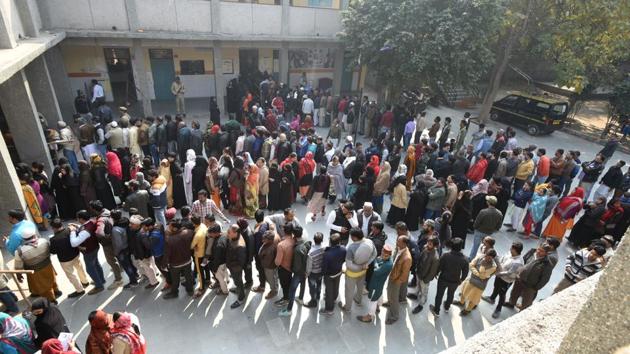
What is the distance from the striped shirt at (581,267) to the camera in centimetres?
521

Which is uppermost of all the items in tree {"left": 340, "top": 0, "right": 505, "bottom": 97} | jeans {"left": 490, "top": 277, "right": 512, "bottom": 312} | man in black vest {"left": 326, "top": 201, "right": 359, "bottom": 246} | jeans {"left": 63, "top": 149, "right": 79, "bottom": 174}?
tree {"left": 340, "top": 0, "right": 505, "bottom": 97}

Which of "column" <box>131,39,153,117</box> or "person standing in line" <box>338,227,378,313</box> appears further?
"column" <box>131,39,153,117</box>

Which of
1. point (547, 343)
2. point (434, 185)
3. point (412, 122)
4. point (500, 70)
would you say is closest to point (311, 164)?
point (434, 185)

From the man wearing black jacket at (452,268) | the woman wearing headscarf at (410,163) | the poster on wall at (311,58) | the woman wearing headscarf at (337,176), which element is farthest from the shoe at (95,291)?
the poster on wall at (311,58)

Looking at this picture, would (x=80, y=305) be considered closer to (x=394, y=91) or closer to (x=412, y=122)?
(x=412, y=122)

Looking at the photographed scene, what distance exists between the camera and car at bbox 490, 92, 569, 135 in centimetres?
1581

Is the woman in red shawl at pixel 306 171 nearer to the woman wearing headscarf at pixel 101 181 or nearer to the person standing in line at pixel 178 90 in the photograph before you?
the woman wearing headscarf at pixel 101 181

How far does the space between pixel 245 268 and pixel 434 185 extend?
432 cm

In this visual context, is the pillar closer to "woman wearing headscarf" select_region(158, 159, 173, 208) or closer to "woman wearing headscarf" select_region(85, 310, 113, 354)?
"woman wearing headscarf" select_region(158, 159, 173, 208)

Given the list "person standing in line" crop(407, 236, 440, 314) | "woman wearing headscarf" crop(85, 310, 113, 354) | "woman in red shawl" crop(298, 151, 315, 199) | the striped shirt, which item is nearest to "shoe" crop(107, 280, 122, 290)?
"woman wearing headscarf" crop(85, 310, 113, 354)

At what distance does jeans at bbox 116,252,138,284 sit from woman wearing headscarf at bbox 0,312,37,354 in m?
1.67

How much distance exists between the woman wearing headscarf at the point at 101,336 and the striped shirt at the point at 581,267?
241 inches

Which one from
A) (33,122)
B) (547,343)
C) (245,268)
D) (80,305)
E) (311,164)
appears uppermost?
(547,343)

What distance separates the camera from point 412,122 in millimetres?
11961
